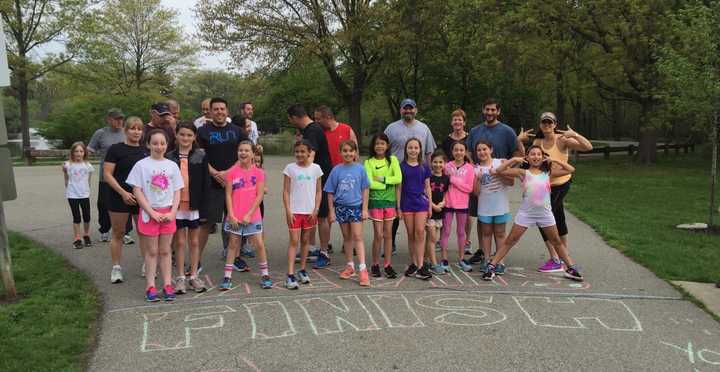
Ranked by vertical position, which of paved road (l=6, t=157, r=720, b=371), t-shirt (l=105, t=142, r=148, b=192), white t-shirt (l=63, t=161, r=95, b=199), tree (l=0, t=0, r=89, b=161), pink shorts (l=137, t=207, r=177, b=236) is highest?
tree (l=0, t=0, r=89, b=161)

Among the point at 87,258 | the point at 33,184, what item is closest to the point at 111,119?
the point at 87,258

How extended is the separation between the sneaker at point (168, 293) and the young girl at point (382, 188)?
2.04 m

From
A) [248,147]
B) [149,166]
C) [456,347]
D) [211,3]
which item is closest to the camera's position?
[456,347]

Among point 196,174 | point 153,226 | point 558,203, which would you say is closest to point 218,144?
point 196,174

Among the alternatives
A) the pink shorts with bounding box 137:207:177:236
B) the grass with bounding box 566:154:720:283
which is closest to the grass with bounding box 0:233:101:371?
the pink shorts with bounding box 137:207:177:236

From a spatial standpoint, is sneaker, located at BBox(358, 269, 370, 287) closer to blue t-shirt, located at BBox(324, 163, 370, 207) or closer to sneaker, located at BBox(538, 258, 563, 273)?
blue t-shirt, located at BBox(324, 163, 370, 207)

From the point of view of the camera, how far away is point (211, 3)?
24156 mm

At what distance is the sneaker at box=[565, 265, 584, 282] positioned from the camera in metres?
5.41

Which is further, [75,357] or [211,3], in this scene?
[211,3]

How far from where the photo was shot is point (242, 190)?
5164 mm

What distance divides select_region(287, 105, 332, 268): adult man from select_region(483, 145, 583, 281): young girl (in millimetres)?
1896

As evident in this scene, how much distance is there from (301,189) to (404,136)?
159 centimetres

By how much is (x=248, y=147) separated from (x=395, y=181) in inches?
60.5

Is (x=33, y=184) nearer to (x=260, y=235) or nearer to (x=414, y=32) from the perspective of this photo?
(x=260, y=235)
